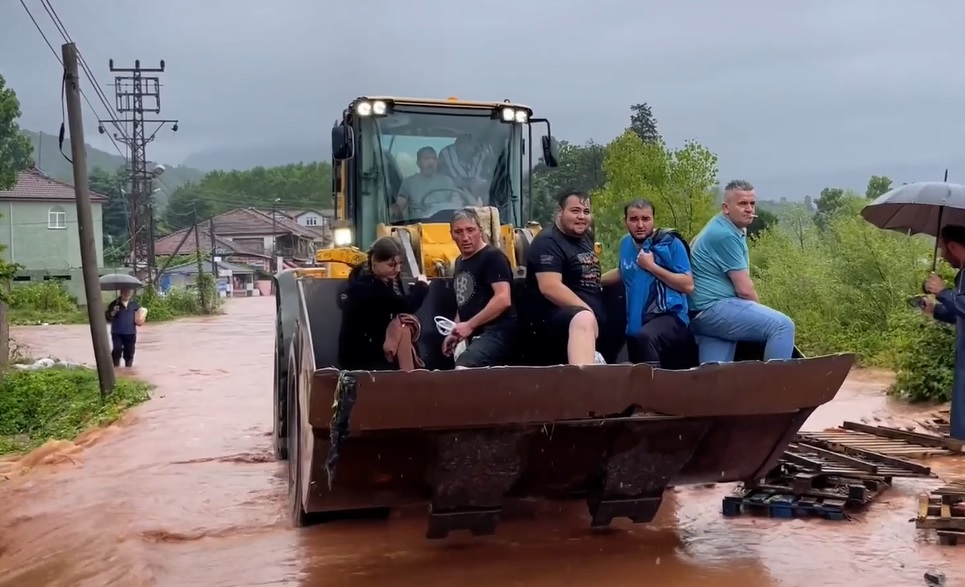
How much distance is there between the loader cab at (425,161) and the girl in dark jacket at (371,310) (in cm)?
269

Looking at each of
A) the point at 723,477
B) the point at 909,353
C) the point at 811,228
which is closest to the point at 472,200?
the point at 723,477

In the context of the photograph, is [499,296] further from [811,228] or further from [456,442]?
[811,228]

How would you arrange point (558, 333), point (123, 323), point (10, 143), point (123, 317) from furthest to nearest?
point (10, 143), point (123, 323), point (123, 317), point (558, 333)

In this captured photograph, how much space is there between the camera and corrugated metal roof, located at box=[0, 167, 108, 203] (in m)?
56.0

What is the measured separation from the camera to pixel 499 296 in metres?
5.79

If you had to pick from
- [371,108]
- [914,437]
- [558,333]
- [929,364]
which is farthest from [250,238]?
[558,333]

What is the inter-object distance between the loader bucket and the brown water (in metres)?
0.50

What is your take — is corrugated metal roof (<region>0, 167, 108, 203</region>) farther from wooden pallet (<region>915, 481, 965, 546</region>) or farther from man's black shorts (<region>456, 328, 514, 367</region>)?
wooden pallet (<region>915, 481, 965, 546</region>)

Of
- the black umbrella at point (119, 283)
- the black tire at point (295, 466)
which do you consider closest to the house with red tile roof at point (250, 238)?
the black umbrella at point (119, 283)

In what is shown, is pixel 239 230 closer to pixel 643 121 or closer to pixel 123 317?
pixel 643 121

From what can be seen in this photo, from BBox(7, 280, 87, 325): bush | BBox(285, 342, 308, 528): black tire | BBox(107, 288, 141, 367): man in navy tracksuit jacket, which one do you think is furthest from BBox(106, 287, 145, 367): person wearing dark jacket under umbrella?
BBox(7, 280, 87, 325): bush

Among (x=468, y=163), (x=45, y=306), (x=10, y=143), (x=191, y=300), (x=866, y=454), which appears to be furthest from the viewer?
(x=10, y=143)

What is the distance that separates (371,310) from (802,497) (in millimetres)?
2984

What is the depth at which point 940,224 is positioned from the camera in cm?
749
